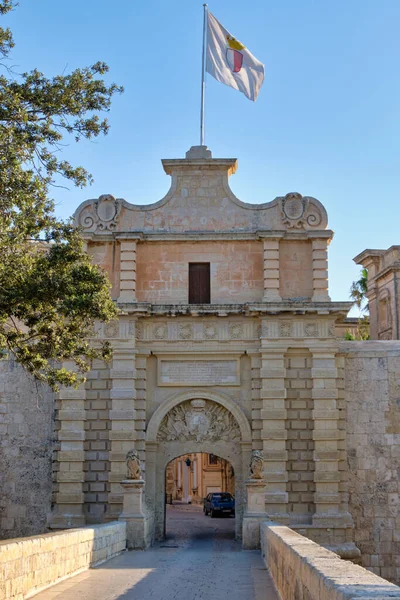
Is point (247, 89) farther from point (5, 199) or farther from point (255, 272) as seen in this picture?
point (5, 199)

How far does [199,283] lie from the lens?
22562 millimetres

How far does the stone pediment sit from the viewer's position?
22.4 meters

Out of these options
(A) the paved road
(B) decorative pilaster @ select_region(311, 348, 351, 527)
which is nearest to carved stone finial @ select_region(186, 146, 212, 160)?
(B) decorative pilaster @ select_region(311, 348, 351, 527)

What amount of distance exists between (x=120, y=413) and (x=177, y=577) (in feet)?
28.7

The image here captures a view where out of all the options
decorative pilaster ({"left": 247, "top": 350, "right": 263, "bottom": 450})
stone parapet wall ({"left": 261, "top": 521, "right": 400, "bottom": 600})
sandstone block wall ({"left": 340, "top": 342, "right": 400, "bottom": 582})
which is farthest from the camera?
decorative pilaster ({"left": 247, "top": 350, "right": 263, "bottom": 450})

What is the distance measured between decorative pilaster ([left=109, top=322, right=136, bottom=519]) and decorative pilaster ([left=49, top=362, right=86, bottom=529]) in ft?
2.60

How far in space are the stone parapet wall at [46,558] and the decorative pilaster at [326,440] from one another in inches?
289

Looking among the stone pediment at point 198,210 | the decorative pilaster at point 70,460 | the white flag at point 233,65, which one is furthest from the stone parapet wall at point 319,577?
the white flag at point 233,65

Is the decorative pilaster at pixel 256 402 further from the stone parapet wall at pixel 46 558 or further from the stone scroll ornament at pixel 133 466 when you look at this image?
the stone parapet wall at pixel 46 558

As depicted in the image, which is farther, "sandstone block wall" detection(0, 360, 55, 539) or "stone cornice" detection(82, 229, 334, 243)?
"stone cornice" detection(82, 229, 334, 243)

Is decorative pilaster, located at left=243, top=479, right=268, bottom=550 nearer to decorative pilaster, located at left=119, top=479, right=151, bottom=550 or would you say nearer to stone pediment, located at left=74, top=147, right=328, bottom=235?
decorative pilaster, located at left=119, top=479, right=151, bottom=550

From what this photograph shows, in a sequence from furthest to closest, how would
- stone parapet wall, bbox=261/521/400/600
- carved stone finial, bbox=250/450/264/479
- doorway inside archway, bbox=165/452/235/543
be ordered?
doorway inside archway, bbox=165/452/235/543 < carved stone finial, bbox=250/450/264/479 < stone parapet wall, bbox=261/521/400/600

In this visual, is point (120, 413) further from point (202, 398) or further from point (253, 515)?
point (253, 515)

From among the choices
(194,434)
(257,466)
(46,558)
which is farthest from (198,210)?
(46,558)
